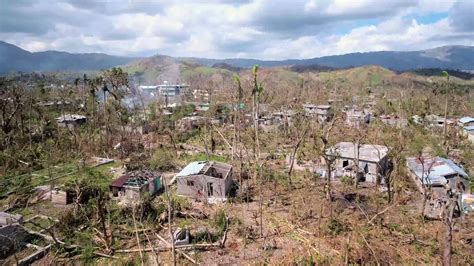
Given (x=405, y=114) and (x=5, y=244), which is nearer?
(x=5, y=244)

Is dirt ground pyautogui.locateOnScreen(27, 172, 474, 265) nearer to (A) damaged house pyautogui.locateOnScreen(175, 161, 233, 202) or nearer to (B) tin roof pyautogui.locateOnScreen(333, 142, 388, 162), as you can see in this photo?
(A) damaged house pyautogui.locateOnScreen(175, 161, 233, 202)

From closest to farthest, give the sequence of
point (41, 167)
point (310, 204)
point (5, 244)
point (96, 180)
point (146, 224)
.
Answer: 1. point (5, 244)
2. point (146, 224)
3. point (310, 204)
4. point (96, 180)
5. point (41, 167)

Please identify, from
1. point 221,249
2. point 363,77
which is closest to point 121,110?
point 221,249

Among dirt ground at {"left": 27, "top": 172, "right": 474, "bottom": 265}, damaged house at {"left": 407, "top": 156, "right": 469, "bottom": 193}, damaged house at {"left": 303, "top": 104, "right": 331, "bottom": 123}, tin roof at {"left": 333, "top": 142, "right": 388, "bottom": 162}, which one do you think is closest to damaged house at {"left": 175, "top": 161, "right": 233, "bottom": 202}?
dirt ground at {"left": 27, "top": 172, "right": 474, "bottom": 265}

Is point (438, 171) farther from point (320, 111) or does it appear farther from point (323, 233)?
point (320, 111)

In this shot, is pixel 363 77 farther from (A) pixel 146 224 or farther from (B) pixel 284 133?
(A) pixel 146 224

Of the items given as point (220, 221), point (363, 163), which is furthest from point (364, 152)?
point (220, 221)
